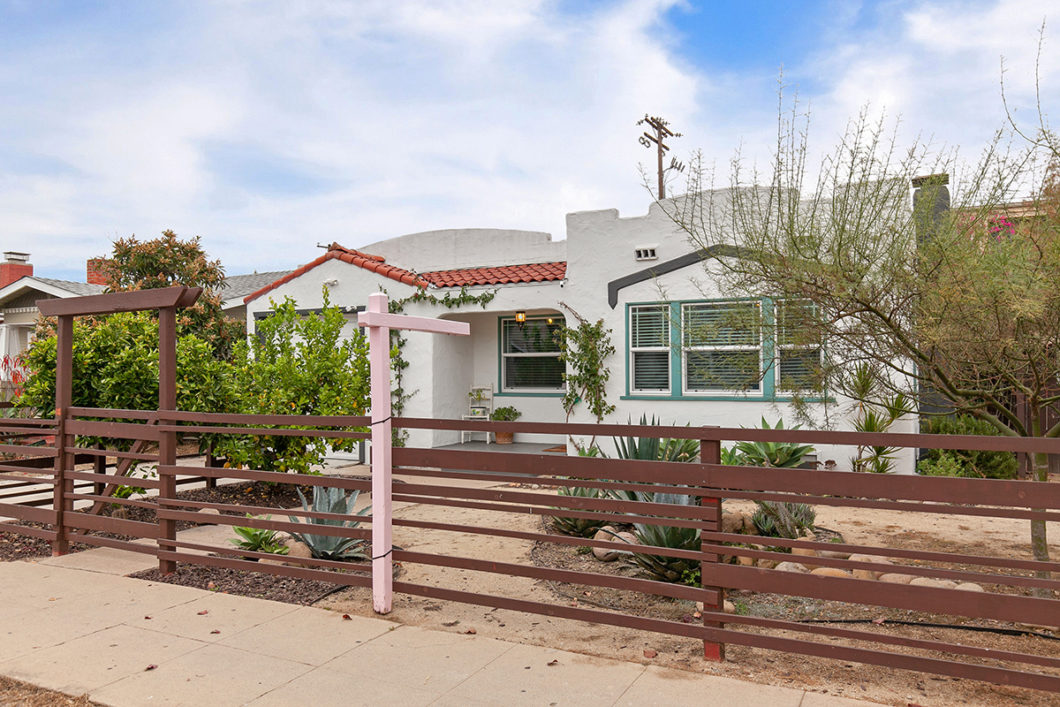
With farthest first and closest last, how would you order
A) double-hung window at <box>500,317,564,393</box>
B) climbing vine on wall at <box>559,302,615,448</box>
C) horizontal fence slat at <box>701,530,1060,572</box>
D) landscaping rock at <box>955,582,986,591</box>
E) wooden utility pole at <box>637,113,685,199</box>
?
wooden utility pole at <box>637,113,685,199</box> < double-hung window at <box>500,317,564,393</box> < climbing vine on wall at <box>559,302,615,448</box> < landscaping rock at <box>955,582,986,591</box> < horizontal fence slat at <box>701,530,1060,572</box>

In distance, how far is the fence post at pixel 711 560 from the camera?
3732mm

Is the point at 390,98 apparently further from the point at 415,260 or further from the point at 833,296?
the point at 833,296

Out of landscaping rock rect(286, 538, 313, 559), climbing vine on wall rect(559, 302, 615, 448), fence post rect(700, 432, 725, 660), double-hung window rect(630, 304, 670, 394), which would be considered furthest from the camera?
climbing vine on wall rect(559, 302, 615, 448)

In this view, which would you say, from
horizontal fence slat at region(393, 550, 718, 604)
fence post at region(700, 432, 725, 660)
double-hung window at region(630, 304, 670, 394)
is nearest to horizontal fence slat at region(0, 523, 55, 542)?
horizontal fence slat at region(393, 550, 718, 604)

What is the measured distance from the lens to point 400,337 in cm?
1279

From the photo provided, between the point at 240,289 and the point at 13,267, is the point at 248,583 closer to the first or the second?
the point at 240,289

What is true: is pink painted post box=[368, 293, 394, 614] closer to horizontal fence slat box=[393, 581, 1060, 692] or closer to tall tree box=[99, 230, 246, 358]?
horizontal fence slat box=[393, 581, 1060, 692]

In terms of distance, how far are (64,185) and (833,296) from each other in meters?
17.9

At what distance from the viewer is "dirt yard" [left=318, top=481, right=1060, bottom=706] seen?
3551mm

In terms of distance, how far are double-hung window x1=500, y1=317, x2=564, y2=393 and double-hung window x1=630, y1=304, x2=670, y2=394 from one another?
2464 millimetres

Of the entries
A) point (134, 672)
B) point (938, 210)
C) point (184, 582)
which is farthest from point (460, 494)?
point (938, 210)

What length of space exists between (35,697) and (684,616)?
3.74 metres

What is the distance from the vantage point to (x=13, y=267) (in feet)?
71.6

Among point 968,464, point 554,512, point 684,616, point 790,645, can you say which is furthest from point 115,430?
point 968,464
